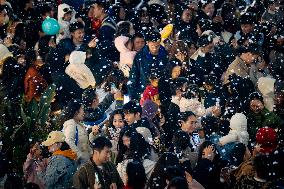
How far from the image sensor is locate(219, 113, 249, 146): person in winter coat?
707cm

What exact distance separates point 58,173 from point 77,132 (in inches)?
40.4

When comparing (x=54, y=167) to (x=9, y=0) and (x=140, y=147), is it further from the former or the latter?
(x=9, y=0)

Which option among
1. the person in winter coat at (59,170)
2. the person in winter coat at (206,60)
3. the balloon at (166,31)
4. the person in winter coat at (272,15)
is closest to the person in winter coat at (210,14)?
the person in winter coat at (272,15)

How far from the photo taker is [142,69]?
839 cm

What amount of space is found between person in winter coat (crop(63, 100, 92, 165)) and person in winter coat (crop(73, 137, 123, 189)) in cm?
85

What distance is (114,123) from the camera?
7047 mm

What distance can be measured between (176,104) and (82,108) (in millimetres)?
1549

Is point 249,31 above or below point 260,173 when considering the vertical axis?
below

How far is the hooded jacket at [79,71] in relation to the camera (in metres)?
8.47

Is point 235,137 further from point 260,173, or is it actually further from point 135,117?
point 260,173

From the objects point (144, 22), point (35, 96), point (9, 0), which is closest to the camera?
point (35, 96)

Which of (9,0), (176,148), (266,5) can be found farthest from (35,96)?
(266,5)

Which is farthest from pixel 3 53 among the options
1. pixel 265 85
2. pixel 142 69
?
pixel 265 85

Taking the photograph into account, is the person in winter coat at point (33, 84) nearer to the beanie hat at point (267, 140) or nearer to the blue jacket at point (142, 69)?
the blue jacket at point (142, 69)
